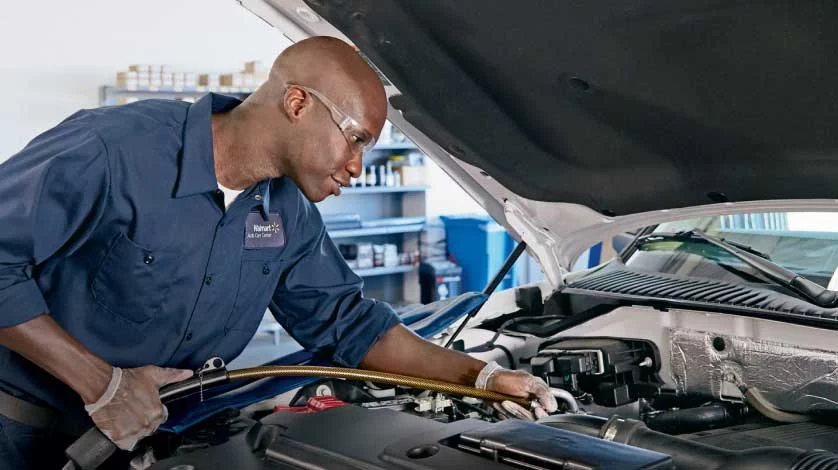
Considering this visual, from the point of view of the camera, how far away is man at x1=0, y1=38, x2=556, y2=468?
53.6 inches

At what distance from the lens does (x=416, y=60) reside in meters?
1.63

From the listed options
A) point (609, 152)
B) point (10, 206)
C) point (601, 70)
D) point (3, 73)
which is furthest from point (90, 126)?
point (3, 73)

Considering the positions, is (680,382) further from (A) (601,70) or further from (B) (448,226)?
(B) (448,226)

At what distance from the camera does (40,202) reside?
1326mm

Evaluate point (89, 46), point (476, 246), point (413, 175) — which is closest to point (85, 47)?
point (89, 46)

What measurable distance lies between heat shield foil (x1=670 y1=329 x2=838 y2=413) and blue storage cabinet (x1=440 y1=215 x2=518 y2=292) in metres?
4.59

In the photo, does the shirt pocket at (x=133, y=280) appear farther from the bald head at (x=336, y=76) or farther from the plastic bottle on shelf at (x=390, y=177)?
the plastic bottle on shelf at (x=390, y=177)

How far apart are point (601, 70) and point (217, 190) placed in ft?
2.41

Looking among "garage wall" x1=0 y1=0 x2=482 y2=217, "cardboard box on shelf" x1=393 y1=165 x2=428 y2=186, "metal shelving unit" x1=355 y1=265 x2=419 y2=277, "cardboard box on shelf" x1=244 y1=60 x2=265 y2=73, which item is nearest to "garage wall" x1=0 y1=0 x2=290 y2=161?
"garage wall" x1=0 y1=0 x2=482 y2=217

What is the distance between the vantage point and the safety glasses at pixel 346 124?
1.50 metres

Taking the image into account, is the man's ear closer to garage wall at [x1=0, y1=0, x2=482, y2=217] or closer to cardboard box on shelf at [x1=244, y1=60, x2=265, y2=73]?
cardboard box on shelf at [x1=244, y1=60, x2=265, y2=73]

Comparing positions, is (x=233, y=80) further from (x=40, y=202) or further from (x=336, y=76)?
(x=40, y=202)

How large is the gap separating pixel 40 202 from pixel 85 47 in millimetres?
5280

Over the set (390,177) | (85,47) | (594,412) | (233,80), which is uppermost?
(85,47)
